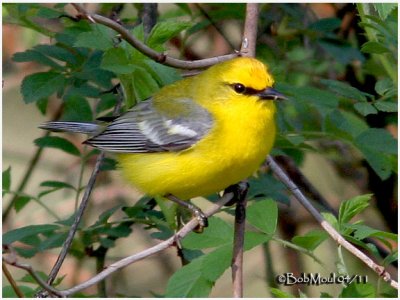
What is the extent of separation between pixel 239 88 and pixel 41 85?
961 millimetres

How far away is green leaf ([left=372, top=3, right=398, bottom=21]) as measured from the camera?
9.53 feet

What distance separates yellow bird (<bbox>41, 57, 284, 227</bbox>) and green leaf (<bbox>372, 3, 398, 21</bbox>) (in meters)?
0.66

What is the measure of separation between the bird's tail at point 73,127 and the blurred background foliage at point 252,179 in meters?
0.11

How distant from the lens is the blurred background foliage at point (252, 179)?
116 inches

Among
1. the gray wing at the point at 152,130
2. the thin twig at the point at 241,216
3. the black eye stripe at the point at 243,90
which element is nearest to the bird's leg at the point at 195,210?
the thin twig at the point at 241,216

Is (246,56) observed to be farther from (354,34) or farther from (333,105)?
(354,34)

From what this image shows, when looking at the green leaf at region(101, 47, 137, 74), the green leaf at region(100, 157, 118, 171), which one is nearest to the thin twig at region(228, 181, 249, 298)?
the green leaf at region(101, 47, 137, 74)

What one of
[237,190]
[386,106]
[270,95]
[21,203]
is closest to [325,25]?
[270,95]

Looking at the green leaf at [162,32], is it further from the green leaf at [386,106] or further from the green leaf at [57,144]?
the green leaf at [57,144]

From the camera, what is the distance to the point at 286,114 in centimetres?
410

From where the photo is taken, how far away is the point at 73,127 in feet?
13.3

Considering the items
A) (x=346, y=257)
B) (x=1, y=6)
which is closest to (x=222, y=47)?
(x=346, y=257)

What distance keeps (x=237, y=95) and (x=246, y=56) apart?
264 mm

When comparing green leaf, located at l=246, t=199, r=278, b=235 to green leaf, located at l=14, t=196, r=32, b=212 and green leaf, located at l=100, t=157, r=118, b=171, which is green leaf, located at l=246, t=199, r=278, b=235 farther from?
green leaf, located at l=14, t=196, r=32, b=212
